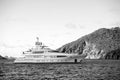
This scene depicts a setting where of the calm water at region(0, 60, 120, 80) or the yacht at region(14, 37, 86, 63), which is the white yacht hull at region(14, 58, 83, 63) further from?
the calm water at region(0, 60, 120, 80)

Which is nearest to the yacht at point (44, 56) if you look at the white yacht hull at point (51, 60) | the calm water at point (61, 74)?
the white yacht hull at point (51, 60)

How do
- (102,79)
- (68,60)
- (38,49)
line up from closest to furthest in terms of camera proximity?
(102,79) → (68,60) → (38,49)

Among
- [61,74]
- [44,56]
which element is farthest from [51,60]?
[61,74]

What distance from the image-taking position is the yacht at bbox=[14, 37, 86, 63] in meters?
88.1

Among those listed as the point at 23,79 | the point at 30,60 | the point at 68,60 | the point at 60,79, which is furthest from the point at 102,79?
the point at 30,60

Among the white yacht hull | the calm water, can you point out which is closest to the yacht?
the white yacht hull

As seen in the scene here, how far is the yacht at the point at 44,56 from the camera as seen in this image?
88.1m

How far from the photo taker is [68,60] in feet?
290

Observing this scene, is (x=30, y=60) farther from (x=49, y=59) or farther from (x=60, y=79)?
(x=60, y=79)

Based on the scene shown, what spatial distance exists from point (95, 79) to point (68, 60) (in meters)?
48.6

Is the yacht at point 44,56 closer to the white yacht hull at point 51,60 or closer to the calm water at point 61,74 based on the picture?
the white yacht hull at point 51,60

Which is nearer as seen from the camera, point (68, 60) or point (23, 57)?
point (68, 60)

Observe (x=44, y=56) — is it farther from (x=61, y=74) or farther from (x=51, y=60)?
(x=61, y=74)

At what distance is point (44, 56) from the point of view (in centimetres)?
9069
